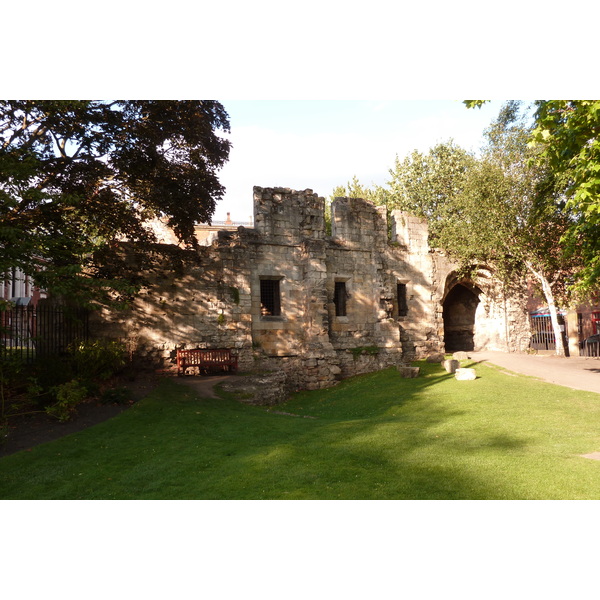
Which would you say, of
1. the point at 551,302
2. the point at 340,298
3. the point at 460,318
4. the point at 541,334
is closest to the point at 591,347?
the point at 541,334

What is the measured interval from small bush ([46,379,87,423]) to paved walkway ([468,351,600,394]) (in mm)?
12057

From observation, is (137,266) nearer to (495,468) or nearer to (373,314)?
(373,314)

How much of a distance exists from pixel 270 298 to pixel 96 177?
7.91 meters

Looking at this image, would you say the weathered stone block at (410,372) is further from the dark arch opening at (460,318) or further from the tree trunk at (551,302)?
the dark arch opening at (460,318)

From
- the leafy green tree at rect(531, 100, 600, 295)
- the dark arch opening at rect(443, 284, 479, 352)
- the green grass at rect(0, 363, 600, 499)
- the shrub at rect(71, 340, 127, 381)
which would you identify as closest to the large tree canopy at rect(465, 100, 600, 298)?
the leafy green tree at rect(531, 100, 600, 295)

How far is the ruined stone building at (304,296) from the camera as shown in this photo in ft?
49.7

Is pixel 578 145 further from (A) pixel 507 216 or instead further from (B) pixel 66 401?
(A) pixel 507 216

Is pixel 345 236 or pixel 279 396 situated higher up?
pixel 345 236

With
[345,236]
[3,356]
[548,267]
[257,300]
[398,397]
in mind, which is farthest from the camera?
[548,267]

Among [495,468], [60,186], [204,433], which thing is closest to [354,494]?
[495,468]

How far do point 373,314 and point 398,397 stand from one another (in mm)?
6560

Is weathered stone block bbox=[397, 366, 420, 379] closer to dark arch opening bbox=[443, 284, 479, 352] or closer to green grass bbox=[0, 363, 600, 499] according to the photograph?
green grass bbox=[0, 363, 600, 499]

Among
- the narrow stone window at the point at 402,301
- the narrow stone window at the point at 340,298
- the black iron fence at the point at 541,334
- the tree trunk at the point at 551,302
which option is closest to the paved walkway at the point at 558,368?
the tree trunk at the point at 551,302

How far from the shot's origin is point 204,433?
9.16m
